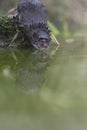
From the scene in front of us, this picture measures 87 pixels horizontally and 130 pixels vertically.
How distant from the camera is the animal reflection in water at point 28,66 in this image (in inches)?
79.2

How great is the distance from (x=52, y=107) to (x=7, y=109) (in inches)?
8.1

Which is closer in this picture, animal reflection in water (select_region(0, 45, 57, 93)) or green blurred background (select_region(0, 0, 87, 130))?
green blurred background (select_region(0, 0, 87, 130))

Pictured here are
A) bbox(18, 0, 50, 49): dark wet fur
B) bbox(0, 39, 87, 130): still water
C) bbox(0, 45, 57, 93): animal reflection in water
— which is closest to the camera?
bbox(0, 39, 87, 130): still water

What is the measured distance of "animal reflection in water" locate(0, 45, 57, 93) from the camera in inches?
79.2

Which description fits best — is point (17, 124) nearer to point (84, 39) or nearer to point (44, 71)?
point (44, 71)

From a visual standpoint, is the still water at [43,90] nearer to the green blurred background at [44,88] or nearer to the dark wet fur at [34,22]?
the green blurred background at [44,88]

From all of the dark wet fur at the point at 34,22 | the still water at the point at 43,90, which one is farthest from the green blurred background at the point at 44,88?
the dark wet fur at the point at 34,22

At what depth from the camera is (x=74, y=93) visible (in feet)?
6.09

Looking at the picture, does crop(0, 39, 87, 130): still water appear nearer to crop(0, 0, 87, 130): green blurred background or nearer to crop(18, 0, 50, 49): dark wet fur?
crop(0, 0, 87, 130): green blurred background

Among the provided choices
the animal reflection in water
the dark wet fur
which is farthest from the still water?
the dark wet fur

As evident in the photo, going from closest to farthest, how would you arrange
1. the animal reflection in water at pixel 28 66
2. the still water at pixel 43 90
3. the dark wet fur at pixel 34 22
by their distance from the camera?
the still water at pixel 43 90, the animal reflection in water at pixel 28 66, the dark wet fur at pixel 34 22

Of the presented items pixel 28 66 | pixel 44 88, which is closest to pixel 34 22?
pixel 28 66

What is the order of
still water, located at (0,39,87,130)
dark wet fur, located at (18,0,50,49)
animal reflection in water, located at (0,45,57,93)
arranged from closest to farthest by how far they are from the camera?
still water, located at (0,39,87,130), animal reflection in water, located at (0,45,57,93), dark wet fur, located at (18,0,50,49)

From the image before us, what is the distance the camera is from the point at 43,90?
6.23ft
